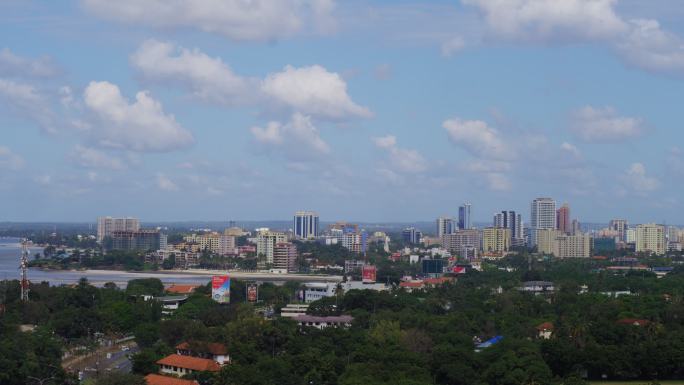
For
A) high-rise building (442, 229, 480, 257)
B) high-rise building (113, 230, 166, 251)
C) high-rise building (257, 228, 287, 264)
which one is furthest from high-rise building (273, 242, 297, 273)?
high-rise building (442, 229, 480, 257)

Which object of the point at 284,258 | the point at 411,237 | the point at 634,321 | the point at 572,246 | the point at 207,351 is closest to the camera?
the point at 207,351

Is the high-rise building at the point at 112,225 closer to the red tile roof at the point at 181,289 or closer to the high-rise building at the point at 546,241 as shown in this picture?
the high-rise building at the point at 546,241

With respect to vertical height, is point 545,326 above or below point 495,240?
below

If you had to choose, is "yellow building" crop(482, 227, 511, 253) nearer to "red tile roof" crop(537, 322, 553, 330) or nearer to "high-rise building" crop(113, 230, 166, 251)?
"high-rise building" crop(113, 230, 166, 251)

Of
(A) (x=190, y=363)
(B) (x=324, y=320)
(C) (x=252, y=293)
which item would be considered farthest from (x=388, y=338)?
(C) (x=252, y=293)

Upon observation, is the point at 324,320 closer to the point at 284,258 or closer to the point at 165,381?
the point at 165,381

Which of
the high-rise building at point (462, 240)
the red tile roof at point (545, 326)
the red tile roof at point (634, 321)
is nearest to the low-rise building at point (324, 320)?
the red tile roof at point (545, 326)

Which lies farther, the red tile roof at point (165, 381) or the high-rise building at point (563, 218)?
the high-rise building at point (563, 218)
